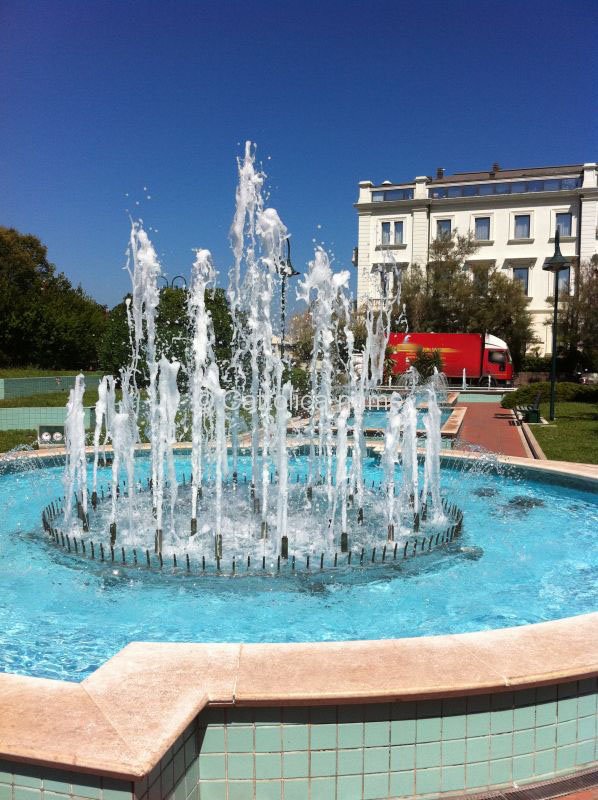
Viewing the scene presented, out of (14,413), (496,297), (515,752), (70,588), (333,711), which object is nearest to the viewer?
(333,711)

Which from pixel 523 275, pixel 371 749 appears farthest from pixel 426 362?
pixel 371 749

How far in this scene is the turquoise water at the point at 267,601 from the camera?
15.1 ft

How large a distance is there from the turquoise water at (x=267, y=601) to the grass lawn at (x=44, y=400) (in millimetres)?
14685

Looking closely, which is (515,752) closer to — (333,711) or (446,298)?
(333,711)

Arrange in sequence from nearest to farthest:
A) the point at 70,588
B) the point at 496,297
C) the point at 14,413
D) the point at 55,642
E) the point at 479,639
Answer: the point at 479,639 → the point at 55,642 → the point at 70,588 → the point at 14,413 → the point at 496,297

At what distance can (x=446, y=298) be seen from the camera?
38469 mm

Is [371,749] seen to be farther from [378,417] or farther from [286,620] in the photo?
[378,417]

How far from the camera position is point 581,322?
33.6m

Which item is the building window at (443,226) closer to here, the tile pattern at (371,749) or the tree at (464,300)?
the tree at (464,300)

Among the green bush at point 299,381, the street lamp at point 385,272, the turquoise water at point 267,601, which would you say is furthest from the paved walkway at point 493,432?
the street lamp at point 385,272

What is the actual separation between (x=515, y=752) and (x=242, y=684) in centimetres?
120

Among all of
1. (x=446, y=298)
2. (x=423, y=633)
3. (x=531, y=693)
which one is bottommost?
(x=423, y=633)

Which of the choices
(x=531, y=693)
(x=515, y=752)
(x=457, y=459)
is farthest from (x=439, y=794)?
(x=457, y=459)

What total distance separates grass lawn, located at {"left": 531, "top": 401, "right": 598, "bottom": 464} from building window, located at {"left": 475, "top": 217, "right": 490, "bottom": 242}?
2096 cm
